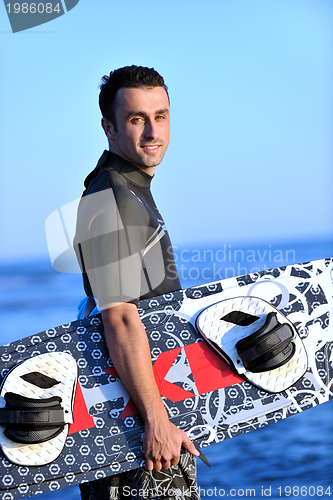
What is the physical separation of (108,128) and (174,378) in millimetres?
986

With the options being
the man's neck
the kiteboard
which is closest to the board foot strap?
the kiteboard

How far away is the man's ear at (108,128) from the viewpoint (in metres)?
1.75

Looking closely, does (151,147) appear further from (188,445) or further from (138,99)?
(188,445)

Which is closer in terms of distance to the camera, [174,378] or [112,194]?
[112,194]

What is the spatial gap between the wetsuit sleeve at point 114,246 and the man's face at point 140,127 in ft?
0.75

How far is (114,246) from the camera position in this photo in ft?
4.69

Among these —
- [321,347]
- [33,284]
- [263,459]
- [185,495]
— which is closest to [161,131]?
[321,347]

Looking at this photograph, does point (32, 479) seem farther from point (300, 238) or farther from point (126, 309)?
point (300, 238)

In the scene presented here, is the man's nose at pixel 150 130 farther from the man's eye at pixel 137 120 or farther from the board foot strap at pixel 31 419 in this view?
the board foot strap at pixel 31 419

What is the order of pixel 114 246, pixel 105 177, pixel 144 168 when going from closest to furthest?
pixel 114 246 < pixel 105 177 < pixel 144 168

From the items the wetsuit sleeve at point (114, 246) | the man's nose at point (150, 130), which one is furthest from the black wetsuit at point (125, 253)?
the man's nose at point (150, 130)

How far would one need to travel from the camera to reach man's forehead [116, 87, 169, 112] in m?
1.68

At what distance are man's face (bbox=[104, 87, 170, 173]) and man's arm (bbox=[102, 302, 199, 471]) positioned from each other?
0.58 metres

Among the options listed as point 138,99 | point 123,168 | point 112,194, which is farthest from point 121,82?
point 112,194
